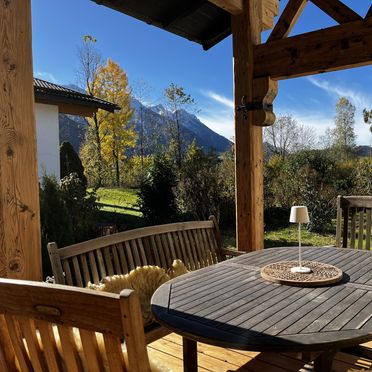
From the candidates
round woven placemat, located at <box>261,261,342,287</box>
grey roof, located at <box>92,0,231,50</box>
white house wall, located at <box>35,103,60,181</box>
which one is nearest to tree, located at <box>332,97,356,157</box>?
white house wall, located at <box>35,103,60,181</box>

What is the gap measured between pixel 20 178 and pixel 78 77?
14507mm

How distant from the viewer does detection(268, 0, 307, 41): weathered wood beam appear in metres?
3.21

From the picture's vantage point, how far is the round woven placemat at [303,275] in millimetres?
1648

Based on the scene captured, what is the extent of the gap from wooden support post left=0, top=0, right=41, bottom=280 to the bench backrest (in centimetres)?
22

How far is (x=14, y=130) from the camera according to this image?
164 centimetres

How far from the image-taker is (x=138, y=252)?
8.18ft

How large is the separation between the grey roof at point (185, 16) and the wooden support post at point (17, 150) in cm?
146

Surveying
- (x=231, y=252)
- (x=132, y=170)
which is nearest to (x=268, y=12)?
(x=231, y=252)

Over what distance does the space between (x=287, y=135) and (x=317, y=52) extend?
1268 centimetres

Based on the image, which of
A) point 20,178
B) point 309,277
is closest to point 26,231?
point 20,178

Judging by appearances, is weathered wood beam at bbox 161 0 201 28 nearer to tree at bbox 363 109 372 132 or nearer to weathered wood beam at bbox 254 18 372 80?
weathered wood beam at bbox 254 18 372 80

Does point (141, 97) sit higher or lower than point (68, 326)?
higher

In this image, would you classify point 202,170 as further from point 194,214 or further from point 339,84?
point 339,84

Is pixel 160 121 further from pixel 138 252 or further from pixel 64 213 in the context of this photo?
pixel 138 252
